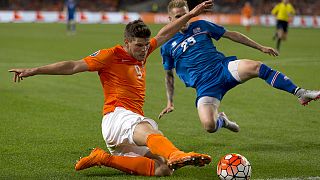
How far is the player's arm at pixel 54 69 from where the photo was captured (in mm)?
7332

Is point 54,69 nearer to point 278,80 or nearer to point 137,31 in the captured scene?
point 137,31

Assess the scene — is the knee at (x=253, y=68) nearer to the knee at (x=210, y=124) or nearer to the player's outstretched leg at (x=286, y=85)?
the player's outstretched leg at (x=286, y=85)

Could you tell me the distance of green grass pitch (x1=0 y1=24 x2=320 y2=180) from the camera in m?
Result: 8.30

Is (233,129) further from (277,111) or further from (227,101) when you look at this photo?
(227,101)

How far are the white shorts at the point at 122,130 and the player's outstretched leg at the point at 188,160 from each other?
0.82 metres

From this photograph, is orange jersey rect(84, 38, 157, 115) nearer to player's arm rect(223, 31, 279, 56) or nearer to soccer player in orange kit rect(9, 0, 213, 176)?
soccer player in orange kit rect(9, 0, 213, 176)

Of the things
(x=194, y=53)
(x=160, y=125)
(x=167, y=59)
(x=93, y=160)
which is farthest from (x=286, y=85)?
(x=160, y=125)

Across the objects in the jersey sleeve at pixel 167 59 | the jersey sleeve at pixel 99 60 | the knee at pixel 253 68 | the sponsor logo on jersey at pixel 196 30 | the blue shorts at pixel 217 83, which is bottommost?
the blue shorts at pixel 217 83

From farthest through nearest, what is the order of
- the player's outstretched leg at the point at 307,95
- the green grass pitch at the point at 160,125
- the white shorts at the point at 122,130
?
the player's outstretched leg at the point at 307,95, the green grass pitch at the point at 160,125, the white shorts at the point at 122,130

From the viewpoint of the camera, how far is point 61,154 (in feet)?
30.1

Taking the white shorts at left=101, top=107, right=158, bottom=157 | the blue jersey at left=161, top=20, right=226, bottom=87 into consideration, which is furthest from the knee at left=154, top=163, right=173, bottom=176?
the blue jersey at left=161, top=20, right=226, bottom=87

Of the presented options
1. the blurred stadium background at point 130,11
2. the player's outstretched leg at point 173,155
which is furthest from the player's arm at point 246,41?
the blurred stadium background at point 130,11

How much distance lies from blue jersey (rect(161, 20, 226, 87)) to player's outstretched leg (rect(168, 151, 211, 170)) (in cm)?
289

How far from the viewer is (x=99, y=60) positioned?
25.9ft
